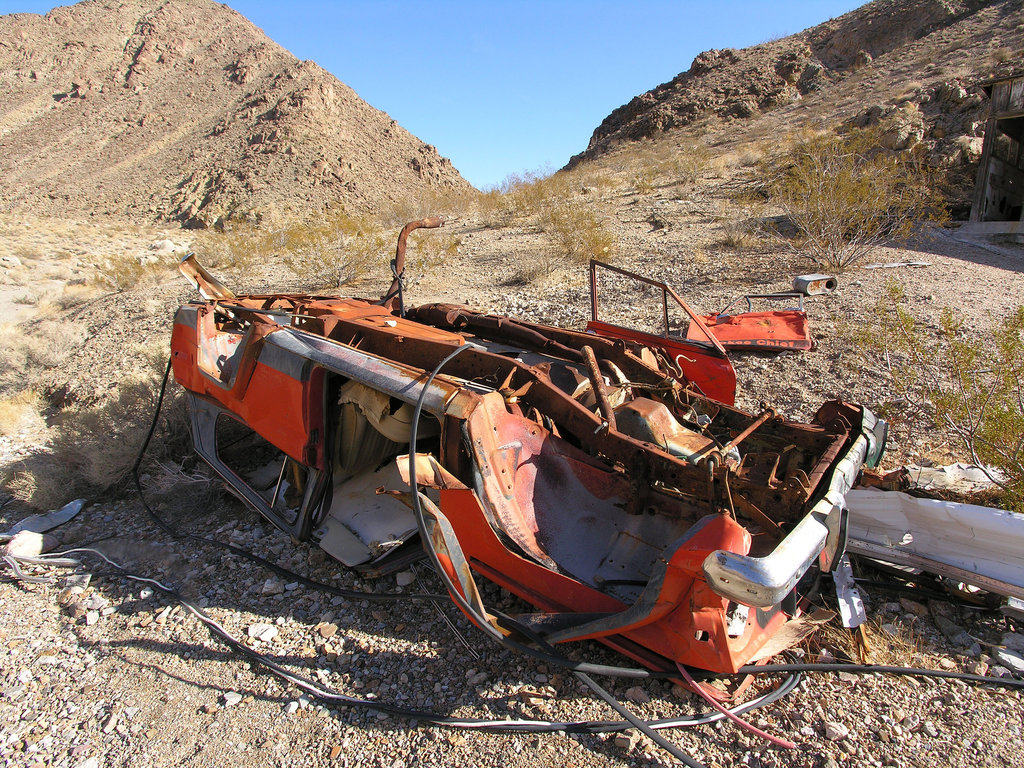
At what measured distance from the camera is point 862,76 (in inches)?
982

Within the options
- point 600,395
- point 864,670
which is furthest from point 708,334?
point 864,670

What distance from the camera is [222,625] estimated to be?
3.03 metres

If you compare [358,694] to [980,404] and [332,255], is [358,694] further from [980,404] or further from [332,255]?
[332,255]

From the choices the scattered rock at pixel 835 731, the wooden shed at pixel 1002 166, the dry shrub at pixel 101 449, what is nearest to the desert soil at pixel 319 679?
the scattered rock at pixel 835 731

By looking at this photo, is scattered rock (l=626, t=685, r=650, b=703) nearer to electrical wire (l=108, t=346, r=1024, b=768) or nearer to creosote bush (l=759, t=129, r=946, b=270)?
electrical wire (l=108, t=346, r=1024, b=768)

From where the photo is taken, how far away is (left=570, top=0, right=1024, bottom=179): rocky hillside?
17000mm

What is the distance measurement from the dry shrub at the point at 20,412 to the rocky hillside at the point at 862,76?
1932 centimetres

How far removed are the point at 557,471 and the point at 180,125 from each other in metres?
39.0

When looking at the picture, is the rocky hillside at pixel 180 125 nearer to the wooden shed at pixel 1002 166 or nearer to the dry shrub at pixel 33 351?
the dry shrub at pixel 33 351

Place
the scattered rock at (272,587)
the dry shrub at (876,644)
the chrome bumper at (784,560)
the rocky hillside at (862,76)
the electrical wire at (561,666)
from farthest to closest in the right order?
1. the rocky hillside at (862,76)
2. the scattered rock at (272,587)
3. the dry shrub at (876,644)
4. the electrical wire at (561,666)
5. the chrome bumper at (784,560)

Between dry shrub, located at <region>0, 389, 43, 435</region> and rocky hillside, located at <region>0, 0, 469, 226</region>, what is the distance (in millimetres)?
19928

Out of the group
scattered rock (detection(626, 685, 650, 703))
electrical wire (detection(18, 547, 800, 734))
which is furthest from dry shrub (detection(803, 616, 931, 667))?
scattered rock (detection(626, 685, 650, 703))

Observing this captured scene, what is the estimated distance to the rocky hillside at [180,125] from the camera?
27.6m

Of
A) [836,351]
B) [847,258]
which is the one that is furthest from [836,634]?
[847,258]
